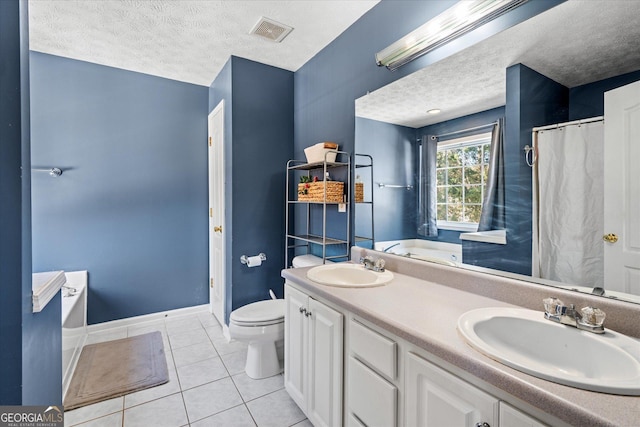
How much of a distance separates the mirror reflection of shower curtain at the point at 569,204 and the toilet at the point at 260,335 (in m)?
1.60

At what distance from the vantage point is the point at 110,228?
2.86 m

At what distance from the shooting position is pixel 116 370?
216cm

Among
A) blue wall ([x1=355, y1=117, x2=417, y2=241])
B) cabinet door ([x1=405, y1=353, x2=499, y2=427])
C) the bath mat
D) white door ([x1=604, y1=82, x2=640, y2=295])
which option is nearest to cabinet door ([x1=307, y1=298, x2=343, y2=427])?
cabinet door ([x1=405, y1=353, x2=499, y2=427])

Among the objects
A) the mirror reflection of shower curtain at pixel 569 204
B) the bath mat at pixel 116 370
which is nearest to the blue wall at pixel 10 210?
the bath mat at pixel 116 370

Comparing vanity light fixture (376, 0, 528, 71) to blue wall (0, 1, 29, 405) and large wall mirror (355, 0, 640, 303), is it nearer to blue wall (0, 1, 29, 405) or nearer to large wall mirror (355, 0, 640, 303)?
large wall mirror (355, 0, 640, 303)

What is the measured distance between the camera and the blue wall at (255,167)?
2.64m

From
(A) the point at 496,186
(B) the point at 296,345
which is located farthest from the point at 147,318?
(A) the point at 496,186

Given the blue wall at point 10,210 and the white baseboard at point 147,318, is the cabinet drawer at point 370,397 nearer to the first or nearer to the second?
the blue wall at point 10,210

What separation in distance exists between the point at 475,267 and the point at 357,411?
2.65 ft

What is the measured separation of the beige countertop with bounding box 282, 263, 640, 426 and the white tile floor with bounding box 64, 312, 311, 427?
83cm

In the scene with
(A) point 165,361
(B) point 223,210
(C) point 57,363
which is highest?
(B) point 223,210

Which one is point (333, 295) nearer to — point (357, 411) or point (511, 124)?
point (357, 411)

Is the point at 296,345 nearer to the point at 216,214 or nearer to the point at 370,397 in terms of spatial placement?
the point at 370,397

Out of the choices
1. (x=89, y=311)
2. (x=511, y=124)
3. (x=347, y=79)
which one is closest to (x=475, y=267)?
(x=511, y=124)
